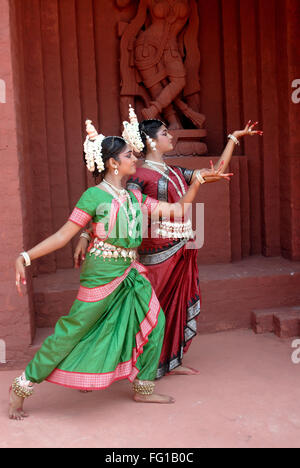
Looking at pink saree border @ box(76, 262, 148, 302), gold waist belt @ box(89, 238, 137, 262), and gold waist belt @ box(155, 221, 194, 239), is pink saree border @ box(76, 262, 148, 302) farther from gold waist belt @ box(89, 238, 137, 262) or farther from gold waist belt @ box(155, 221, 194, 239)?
gold waist belt @ box(155, 221, 194, 239)

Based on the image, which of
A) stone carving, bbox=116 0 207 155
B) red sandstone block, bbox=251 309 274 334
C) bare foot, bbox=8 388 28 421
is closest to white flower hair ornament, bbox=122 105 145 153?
bare foot, bbox=8 388 28 421

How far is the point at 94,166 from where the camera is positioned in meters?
3.37

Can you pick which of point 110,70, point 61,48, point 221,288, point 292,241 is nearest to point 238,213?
point 292,241

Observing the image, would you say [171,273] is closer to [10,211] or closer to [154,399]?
[154,399]

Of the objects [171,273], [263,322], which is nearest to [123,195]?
[171,273]

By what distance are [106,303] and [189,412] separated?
828mm

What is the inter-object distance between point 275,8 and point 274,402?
3811 millimetres

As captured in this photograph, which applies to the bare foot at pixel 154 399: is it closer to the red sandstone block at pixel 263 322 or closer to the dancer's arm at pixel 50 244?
the dancer's arm at pixel 50 244

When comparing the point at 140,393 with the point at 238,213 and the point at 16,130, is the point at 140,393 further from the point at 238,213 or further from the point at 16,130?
the point at 238,213

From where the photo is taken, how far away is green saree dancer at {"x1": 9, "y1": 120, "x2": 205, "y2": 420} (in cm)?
321

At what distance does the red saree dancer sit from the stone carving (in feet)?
5.48

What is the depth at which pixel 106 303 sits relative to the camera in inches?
130

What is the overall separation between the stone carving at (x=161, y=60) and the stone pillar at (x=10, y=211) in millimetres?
1691

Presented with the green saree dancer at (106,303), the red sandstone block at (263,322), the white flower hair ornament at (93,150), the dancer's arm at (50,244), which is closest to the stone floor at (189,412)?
the green saree dancer at (106,303)
